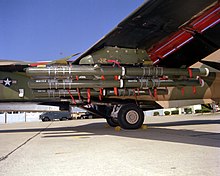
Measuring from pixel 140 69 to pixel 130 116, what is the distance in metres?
2.15

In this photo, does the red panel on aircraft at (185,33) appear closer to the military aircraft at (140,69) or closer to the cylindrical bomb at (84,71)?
the military aircraft at (140,69)

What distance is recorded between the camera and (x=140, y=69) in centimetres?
699

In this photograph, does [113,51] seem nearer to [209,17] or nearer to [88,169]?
[209,17]

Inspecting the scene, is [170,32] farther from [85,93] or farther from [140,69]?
[85,93]

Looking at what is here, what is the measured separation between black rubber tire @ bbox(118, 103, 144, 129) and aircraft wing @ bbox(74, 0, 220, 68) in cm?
187

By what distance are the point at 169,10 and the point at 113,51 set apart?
210 centimetres

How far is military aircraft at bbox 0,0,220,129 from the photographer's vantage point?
18.8ft

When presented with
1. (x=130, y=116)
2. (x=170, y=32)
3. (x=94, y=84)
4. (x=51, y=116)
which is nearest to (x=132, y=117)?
(x=130, y=116)

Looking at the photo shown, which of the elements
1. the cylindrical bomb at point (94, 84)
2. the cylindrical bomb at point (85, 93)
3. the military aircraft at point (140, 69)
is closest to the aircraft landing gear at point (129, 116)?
the military aircraft at point (140, 69)

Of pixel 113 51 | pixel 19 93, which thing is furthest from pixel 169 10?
pixel 19 93

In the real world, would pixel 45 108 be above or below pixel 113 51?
below

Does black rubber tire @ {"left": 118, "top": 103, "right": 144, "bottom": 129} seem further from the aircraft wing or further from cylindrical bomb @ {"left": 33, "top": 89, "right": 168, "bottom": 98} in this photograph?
the aircraft wing

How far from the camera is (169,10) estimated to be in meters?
5.20

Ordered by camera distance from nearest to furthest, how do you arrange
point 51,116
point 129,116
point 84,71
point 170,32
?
1. point 170,32
2. point 84,71
3. point 129,116
4. point 51,116
